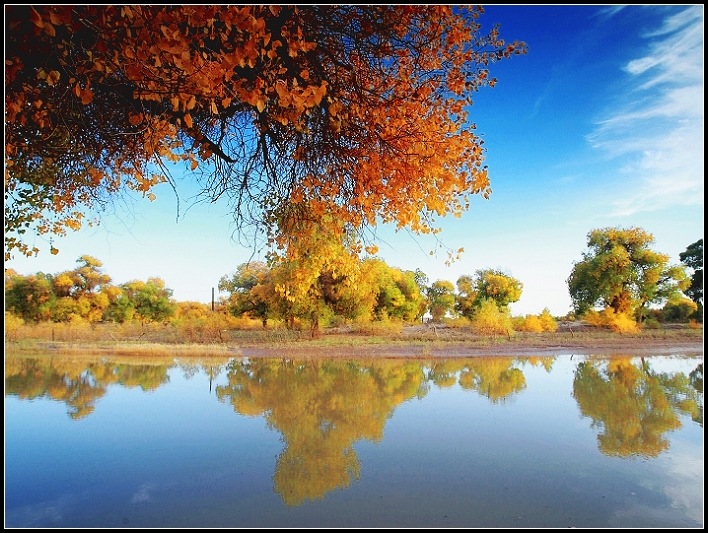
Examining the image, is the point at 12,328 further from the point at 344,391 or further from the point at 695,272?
the point at 695,272

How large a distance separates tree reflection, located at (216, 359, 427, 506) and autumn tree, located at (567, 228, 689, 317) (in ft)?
86.9

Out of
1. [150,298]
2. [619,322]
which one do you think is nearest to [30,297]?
[150,298]

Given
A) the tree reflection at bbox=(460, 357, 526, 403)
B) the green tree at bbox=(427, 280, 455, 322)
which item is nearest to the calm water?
the tree reflection at bbox=(460, 357, 526, 403)

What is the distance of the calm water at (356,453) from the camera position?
5211 mm

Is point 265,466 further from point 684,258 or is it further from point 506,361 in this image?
point 684,258

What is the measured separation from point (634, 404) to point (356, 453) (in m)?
7.53

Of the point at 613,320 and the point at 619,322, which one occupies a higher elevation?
the point at 613,320

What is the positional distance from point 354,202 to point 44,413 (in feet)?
32.2

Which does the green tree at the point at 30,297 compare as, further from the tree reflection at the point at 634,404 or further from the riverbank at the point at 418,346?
the tree reflection at the point at 634,404

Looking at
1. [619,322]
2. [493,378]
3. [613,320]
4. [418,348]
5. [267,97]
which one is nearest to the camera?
[267,97]

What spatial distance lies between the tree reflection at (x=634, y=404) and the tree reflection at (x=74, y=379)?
36.4 feet

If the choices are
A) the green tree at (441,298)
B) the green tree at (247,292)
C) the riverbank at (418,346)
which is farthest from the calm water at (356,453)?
the green tree at (441,298)

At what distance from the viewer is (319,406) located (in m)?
11.2

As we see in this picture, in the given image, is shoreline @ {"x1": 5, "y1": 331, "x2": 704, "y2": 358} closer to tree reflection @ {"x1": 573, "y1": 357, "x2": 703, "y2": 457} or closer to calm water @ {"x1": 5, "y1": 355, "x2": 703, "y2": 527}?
tree reflection @ {"x1": 573, "y1": 357, "x2": 703, "y2": 457}
